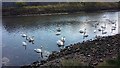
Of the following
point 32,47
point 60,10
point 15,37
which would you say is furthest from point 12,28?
point 60,10

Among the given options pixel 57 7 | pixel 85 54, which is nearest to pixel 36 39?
pixel 85 54

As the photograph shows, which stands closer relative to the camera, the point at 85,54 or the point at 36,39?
the point at 85,54

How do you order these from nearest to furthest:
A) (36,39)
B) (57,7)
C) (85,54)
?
1. (85,54)
2. (36,39)
3. (57,7)

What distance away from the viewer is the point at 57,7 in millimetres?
51500

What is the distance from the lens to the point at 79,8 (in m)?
53.6

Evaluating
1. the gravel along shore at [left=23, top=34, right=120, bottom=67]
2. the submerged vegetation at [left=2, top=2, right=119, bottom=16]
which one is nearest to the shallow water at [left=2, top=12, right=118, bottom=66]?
the gravel along shore at [left=23, top=34, right=120, bottom=67]

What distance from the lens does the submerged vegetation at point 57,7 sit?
4675cm

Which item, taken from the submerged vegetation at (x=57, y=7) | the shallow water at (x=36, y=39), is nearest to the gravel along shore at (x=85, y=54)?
the shallow water at (x=36, y=39)

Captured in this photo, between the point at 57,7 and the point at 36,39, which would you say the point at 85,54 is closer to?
the point at 36,39

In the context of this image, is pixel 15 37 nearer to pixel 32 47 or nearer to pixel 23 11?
pixel 32 47

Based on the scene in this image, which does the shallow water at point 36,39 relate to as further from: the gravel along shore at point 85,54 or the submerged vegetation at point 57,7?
the submerged vegetation at point 57,7

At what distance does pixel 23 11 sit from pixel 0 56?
28.3m

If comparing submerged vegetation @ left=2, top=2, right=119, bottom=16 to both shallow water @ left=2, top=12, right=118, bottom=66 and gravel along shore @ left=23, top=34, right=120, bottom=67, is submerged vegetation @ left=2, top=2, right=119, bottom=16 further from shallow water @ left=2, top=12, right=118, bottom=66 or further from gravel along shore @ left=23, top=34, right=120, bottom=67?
gravel along shore @ left=23, top=34, right=120, bottom=67

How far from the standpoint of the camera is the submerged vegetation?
1841 inches
